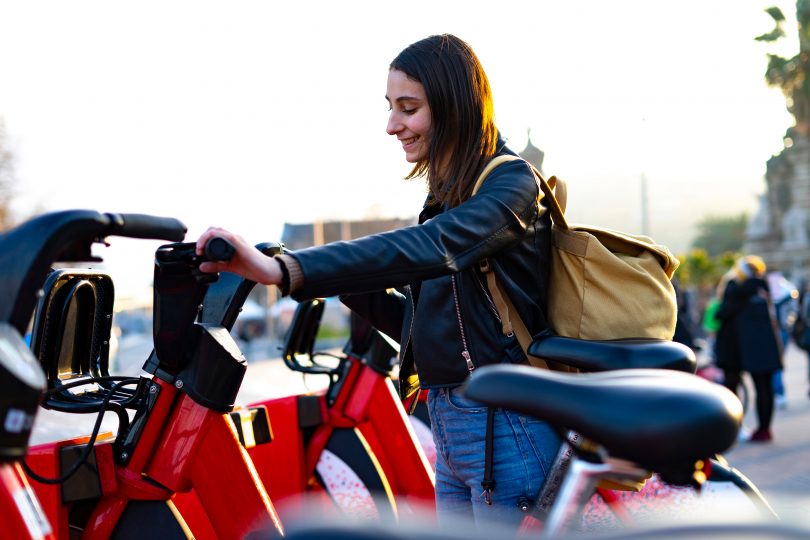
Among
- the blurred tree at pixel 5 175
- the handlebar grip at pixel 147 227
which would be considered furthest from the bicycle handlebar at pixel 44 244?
the blurred tree at pixel 5 175

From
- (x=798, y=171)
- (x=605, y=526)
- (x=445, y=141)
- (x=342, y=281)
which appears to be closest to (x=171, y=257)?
(x=342, y=281)

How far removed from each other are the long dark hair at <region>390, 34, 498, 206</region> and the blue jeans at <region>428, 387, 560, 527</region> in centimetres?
50

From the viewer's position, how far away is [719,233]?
9756cm

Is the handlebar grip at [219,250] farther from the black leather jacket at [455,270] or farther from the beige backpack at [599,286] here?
the beige backpack at [599,286]

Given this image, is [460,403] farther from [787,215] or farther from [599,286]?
[787,215]

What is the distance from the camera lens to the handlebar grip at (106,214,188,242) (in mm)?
1736

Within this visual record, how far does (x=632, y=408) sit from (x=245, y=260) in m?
0.85

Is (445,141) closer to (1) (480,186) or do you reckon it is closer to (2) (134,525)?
(1) (480,186)

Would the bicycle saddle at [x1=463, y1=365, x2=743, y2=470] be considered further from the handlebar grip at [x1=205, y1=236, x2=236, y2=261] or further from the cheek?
the cheek

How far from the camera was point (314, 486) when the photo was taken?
4.28 metres

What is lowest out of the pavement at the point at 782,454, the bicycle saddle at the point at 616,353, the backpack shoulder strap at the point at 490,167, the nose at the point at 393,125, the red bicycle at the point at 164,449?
the pavement at the point at 782,454

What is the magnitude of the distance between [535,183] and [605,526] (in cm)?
84

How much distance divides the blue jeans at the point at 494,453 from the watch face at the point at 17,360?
102 centimetres

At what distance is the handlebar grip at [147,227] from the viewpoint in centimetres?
174
